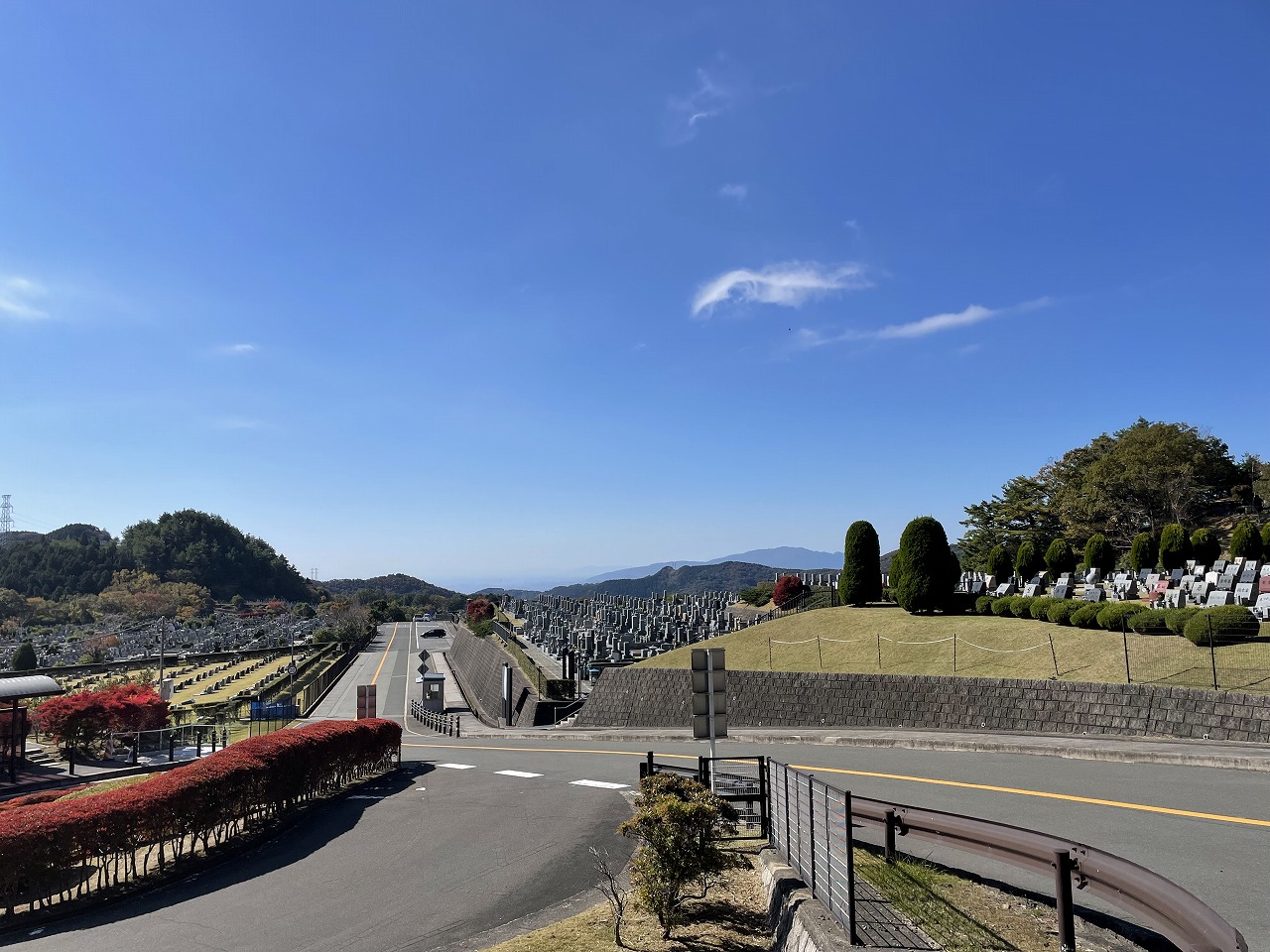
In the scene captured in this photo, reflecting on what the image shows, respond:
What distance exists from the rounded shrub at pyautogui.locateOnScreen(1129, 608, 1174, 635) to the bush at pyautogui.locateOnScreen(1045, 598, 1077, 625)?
327 centimetres

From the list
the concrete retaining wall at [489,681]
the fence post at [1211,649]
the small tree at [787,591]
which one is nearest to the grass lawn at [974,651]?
the fence post at [1211,649]

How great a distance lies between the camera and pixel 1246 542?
32375mm

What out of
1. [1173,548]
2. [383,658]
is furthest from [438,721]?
[383,658]

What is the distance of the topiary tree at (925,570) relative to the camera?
30922 mm

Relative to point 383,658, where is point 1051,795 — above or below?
above

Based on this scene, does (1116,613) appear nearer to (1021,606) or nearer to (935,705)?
(1021,606)

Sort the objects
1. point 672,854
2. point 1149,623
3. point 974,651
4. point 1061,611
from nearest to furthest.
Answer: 1. point 672,854
2. point 1149,623
3. point 1061,611
4. point 974,651

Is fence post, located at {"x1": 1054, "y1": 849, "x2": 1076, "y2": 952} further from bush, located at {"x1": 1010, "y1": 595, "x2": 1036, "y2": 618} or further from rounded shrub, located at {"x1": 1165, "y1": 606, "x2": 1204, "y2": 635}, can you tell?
bush, located at {"x1": 1010, "y1": 595, "x2": 1036, "y2": 618}

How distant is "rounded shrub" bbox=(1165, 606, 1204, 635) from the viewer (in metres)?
18.8

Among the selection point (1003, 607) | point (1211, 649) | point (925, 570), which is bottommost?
point (1211, 649)

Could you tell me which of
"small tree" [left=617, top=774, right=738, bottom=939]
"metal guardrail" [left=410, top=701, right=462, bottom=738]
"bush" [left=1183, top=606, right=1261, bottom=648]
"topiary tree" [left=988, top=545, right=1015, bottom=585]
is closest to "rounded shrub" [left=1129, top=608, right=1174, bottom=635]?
"bush" [left=1183, top=606, right=1261, bottom=648]

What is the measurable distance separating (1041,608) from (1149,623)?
5.74 metres

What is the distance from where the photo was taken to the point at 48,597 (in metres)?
167

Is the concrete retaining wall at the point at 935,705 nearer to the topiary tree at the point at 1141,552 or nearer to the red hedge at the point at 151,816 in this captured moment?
the red hedge at the point at 151,816
